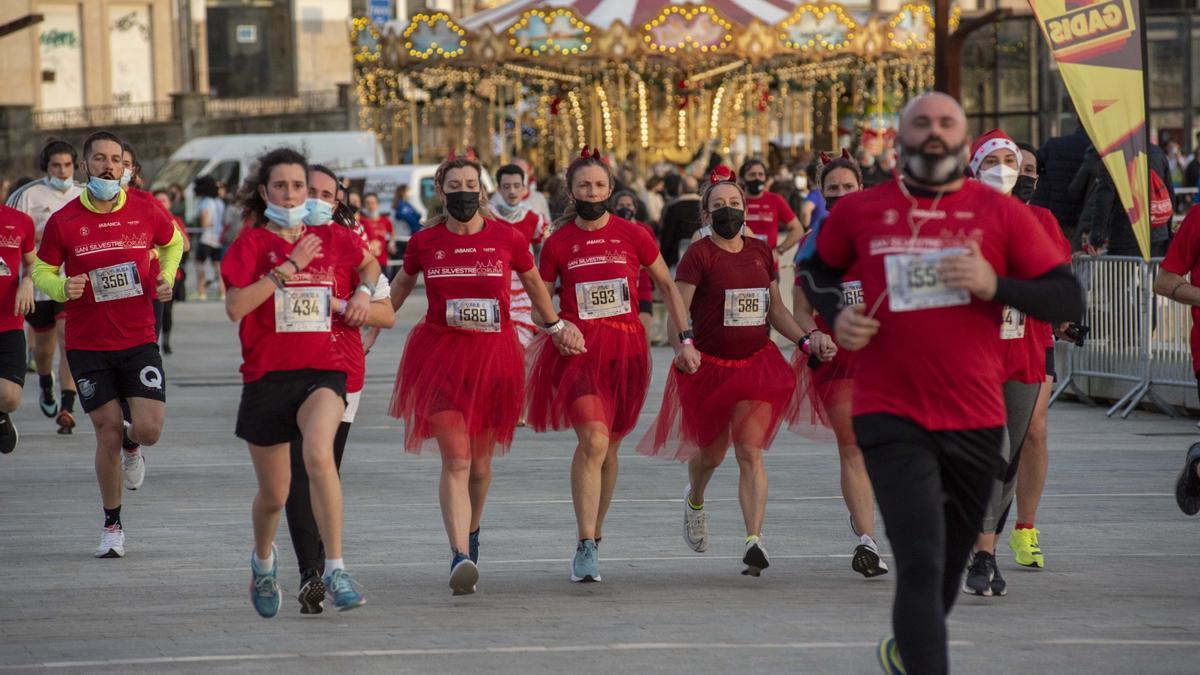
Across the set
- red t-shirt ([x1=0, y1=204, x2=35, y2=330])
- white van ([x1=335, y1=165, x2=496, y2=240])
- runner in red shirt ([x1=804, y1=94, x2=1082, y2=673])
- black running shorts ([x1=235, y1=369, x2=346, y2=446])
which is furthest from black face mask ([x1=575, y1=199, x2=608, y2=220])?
white van ([x1=335, y1=165, x2=496, y2=240])

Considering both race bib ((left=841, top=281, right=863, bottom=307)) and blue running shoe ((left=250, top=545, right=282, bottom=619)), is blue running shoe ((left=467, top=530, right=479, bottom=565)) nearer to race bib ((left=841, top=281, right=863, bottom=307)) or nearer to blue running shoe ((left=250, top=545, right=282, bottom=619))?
blue running shoe ((left=250, top=545, right=282, bottom=619))

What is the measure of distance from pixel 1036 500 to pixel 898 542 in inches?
129

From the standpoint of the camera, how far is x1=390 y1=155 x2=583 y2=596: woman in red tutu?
868 centimetres

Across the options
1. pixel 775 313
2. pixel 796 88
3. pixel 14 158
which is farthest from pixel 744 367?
pixel 14 158

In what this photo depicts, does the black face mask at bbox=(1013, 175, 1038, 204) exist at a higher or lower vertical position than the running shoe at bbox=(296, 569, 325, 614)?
higher

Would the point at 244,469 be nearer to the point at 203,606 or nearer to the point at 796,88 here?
the point at 203,606

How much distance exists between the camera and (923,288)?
5.89 metres

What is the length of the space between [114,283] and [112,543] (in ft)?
4.09

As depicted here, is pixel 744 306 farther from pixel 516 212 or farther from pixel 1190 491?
pixel 516 212

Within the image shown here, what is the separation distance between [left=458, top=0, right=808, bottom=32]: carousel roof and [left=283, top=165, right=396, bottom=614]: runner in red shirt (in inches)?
999

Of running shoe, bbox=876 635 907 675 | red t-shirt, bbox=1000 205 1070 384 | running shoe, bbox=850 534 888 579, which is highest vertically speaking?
red t-shirt, bbox=1000 205 1070 384

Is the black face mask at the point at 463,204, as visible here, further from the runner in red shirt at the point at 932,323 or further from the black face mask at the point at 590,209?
the runner in red shirt at the point at 932,323

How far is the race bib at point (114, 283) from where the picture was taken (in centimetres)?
984

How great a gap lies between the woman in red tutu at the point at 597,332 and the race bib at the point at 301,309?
152 centimetres
